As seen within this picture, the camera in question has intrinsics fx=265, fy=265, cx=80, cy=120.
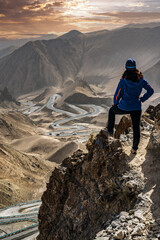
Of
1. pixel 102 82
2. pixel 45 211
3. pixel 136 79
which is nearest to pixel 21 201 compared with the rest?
pixel 45 211

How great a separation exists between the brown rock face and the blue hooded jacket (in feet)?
4.43

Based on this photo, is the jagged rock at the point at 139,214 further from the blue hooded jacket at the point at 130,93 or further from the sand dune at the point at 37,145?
the sand dune at the point at 37,145

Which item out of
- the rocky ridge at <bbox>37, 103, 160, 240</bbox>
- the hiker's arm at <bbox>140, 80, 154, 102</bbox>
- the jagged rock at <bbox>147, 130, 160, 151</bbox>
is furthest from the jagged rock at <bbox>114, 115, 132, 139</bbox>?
the hiker's arm at <bbox>140, 80, 154, 102</bbox>

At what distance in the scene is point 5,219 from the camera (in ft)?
87.7

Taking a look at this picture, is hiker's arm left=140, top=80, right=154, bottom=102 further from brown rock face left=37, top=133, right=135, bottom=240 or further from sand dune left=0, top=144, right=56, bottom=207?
sand dune left=0, top=144, right=56, bottom=207

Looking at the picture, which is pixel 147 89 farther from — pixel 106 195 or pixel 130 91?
pixel 106 195

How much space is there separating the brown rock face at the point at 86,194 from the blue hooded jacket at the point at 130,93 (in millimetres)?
1350

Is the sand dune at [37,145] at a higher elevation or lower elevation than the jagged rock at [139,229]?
lower

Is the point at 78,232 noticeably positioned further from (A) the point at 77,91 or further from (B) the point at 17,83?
(B) the point at 17,83

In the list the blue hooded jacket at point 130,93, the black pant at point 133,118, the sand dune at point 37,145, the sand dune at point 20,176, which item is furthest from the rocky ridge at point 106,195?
the sand dune at point 37,145

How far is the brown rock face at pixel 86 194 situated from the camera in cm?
692

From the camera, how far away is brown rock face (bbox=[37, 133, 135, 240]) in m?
6.92

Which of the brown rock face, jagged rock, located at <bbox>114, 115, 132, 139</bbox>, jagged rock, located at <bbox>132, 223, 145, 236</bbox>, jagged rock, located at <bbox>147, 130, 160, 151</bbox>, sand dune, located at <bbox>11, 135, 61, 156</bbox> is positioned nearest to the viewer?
jagged rock, located at <bbox>132, 223, 145, 236</bbox>

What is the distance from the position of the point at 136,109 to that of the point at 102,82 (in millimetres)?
185665
